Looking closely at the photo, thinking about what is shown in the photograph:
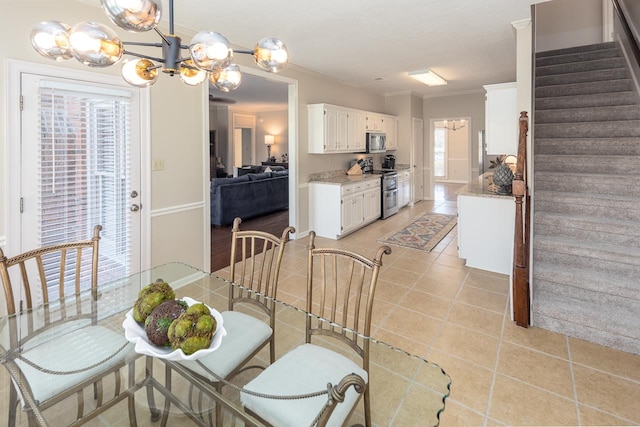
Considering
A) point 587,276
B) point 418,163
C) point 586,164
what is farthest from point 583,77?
point 418,163

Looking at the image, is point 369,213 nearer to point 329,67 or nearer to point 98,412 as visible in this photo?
point 329,67

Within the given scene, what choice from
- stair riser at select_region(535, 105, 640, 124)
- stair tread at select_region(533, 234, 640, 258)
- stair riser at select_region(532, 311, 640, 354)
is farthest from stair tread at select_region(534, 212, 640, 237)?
stair riser at select_region(535, 105, 640, 124)

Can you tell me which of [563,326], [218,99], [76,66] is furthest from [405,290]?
[218,99]

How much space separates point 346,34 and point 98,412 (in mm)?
A: 3765

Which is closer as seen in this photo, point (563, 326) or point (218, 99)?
point (563, 326)

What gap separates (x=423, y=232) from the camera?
18.3ft

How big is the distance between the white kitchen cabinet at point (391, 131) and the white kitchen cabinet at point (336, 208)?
6.75 ft

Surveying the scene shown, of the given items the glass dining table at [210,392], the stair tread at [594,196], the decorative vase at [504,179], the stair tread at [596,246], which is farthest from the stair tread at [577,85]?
the glass dining table at [210,392]

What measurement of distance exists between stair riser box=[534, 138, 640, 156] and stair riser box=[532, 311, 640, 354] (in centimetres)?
204

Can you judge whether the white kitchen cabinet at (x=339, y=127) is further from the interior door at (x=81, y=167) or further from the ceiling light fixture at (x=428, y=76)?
the interior door at (x=81, y=167)

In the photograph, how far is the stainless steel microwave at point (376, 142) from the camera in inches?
262

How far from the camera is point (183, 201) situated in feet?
11.6

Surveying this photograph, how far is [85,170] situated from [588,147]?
190 inches

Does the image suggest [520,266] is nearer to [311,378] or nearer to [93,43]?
[311,378]
